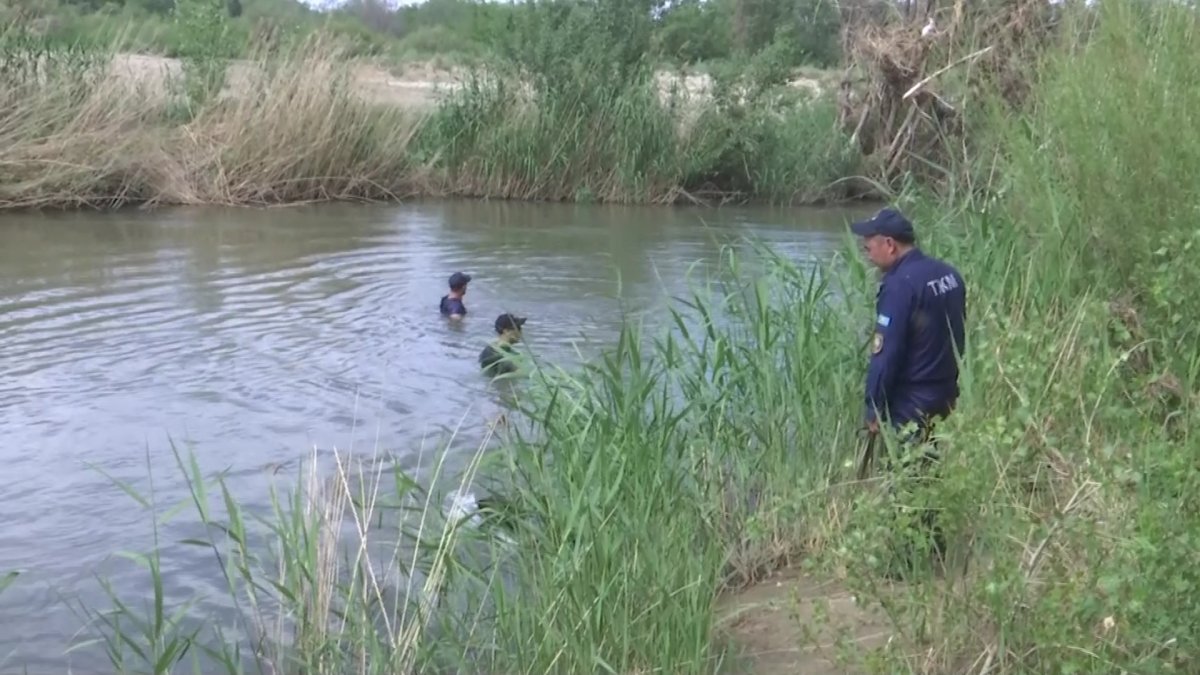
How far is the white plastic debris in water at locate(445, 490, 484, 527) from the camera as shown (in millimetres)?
5415

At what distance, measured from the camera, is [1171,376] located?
5348 mm

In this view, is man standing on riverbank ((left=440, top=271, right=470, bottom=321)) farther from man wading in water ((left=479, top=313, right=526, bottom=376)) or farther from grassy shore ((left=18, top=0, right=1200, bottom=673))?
grassy shore ((left=18, top=0, right=1200, bottom=673))

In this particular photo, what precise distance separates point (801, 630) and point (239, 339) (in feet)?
25.5

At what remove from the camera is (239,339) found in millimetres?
11523

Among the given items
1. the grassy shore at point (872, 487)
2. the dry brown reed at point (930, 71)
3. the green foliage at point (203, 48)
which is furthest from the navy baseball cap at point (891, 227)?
the green foliage at point (203, 48)

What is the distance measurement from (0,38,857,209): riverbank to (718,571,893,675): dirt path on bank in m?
16.6

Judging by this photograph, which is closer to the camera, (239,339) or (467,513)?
(467,513)

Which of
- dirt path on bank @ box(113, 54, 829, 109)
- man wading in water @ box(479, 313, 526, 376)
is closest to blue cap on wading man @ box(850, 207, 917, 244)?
man wading in water @ box(479, 313, 526, 376)

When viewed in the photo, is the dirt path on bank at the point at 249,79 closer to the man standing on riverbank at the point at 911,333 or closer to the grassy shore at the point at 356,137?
the grassy shore at the point at 356,137

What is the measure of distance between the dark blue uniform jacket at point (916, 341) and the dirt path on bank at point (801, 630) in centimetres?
96

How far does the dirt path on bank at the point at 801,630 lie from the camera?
4.55 m

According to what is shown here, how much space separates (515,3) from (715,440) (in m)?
19.8

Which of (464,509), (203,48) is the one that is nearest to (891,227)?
(464,509)

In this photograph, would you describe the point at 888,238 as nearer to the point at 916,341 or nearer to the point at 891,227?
the point at 891,227
